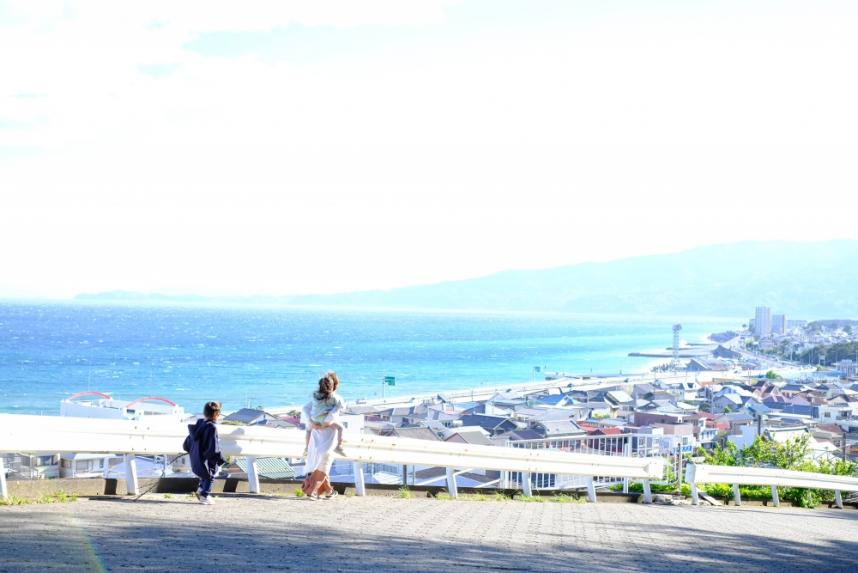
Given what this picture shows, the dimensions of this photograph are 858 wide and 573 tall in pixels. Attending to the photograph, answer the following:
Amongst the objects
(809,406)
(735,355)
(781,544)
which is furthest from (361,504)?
(735,355)

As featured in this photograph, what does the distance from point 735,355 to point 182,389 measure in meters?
107

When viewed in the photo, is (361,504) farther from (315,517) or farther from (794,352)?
(794,352)

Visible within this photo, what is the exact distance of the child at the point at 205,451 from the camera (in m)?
7.07

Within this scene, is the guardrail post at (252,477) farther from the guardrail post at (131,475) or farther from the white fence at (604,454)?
the white fence at (604,454)

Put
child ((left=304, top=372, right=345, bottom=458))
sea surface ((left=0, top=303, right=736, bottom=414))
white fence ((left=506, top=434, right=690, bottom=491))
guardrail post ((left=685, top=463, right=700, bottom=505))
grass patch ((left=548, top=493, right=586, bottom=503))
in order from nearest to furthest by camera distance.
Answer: child ((left=304, top=372, right=345, bottom=458)), grass patch ((left=548, top=493, right=586, bottom=503)), guardrail post ((left=685, top=463, right=700, bottom=505)), white fence ((left=506, top=434, right=690, bottom=491)), sea surface ((left=0, top=303, right=736, bottom=414))

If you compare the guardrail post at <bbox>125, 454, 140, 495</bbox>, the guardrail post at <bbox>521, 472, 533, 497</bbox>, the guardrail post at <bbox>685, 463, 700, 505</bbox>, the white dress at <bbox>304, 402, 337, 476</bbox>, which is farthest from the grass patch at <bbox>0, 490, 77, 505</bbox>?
the guardrail post at <bbox>685, 463, 700, 505</bbox>

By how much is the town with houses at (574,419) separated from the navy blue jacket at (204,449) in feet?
4.54

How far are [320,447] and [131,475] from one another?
1617mm

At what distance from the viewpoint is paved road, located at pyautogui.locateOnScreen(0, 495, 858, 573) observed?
5035 mm

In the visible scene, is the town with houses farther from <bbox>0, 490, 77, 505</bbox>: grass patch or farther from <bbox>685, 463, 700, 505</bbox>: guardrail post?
<bbox>0, 490, 77, 505</bbox>: grass patch

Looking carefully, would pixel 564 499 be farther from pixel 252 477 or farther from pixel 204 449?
pixel 204 449

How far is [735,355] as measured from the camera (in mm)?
A: 151875

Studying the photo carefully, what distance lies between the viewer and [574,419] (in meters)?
49.3

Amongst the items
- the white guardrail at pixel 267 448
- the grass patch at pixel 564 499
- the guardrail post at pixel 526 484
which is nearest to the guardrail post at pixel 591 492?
the white guardrail at pixel 267 448
